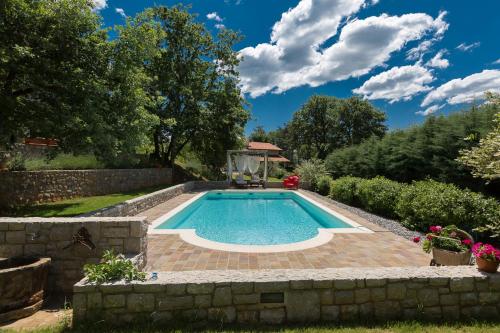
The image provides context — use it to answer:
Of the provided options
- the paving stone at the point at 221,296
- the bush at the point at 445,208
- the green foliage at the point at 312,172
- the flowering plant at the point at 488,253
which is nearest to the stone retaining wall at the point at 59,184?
the paving stone at the point at 221,296

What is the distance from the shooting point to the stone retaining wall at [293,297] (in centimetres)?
295

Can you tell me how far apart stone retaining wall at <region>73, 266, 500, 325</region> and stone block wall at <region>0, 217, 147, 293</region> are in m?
1.02

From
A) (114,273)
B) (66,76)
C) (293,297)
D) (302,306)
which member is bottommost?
(302,306)

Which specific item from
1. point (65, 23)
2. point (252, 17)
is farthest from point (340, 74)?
point (65, 23)

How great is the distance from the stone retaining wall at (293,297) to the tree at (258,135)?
6027cm

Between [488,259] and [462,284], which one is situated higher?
[488,259]

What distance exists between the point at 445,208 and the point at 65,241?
8.20m

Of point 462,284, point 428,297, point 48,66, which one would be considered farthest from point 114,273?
point 48,66

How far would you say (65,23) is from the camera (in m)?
6.48

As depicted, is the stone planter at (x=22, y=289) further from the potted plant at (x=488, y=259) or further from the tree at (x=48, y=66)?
the potted plant at (x=488, y=259)

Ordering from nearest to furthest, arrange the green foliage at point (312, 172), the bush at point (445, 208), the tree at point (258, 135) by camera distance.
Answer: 1. the bush at point (445, 208)
2. the green foliage at point (312, 172)
3. the tree at point (258, 135)

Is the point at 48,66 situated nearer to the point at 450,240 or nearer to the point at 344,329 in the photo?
the point at 344,329

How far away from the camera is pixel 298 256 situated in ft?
16.8

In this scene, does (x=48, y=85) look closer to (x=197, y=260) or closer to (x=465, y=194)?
(x=197, y=260)
